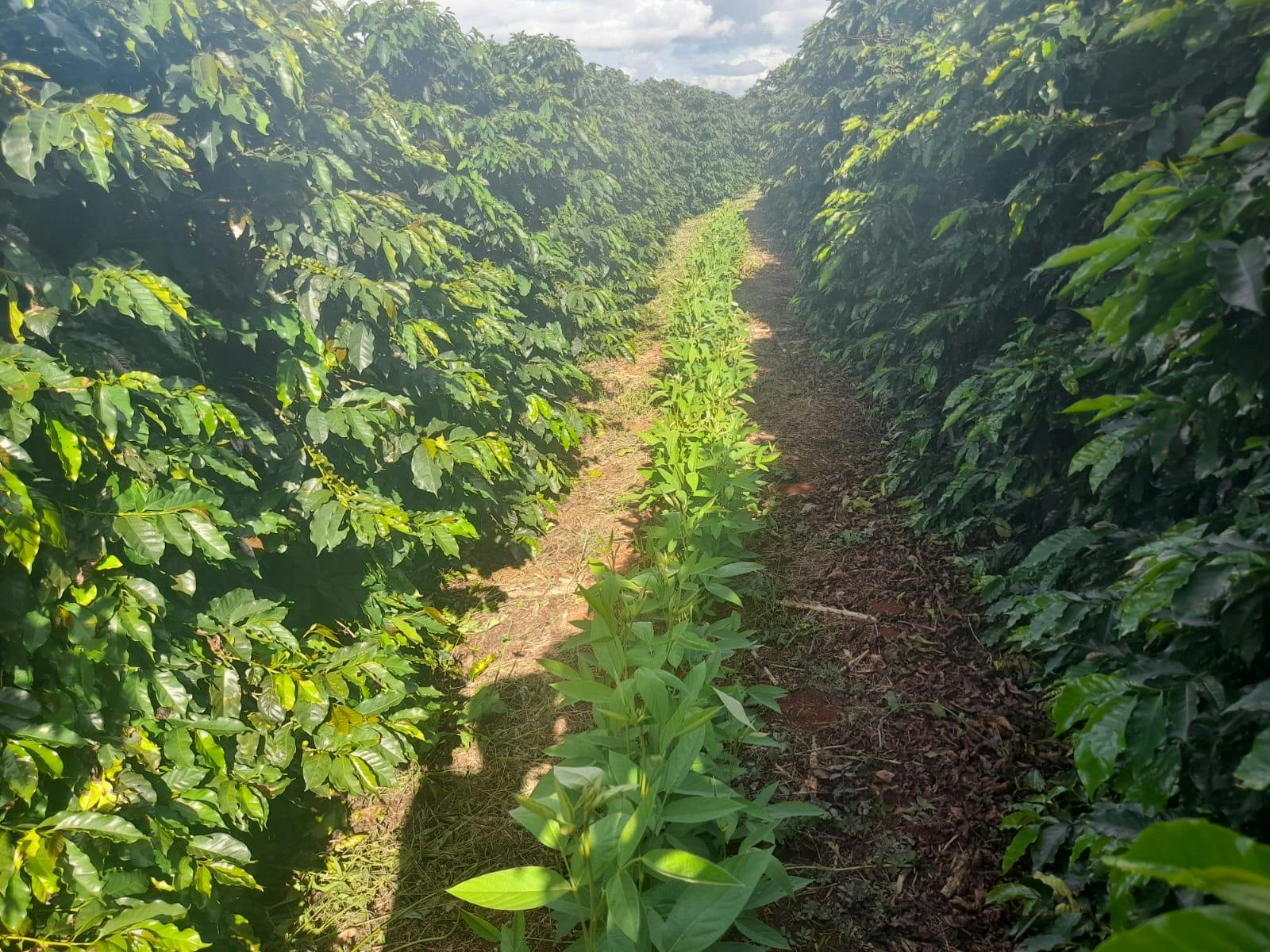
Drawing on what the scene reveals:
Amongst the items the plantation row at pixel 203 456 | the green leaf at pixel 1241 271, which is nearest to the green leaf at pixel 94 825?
the plantation row at pixel 203 456

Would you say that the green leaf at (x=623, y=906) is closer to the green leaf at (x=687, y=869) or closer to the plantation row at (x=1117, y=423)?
the green leaf at (x=687, y=869)

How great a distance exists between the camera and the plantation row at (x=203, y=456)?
5.25ft

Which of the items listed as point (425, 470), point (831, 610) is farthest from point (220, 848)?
point (831, 610)

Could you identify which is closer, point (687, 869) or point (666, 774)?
point (687, 869)

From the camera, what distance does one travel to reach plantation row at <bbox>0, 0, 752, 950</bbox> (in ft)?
5.25

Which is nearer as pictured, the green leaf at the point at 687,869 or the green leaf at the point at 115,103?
the green leaf at the point at 687,869

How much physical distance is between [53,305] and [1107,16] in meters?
3.70

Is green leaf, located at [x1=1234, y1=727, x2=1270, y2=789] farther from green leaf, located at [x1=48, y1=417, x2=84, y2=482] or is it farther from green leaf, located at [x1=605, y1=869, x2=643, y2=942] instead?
green leaf, located at [x1=48, y1=417, x2=84, y2=482]

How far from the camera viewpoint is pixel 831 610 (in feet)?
11.0

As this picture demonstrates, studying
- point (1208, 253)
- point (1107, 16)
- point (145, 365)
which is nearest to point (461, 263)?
point (145, 365)

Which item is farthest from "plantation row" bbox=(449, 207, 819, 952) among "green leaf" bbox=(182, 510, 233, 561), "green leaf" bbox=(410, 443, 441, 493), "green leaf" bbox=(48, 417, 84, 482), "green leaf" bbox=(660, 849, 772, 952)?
"green leaf" bbox=(48, 417, 84, 482)

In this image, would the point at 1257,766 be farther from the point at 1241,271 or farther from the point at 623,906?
the point at 623,906

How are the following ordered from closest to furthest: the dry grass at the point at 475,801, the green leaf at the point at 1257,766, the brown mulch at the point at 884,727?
the green leaf at the point at 1257,766, the brown mulch at the point at 884,727, the dry grass at the point at 475,801

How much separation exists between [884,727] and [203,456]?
2761 millimetres
